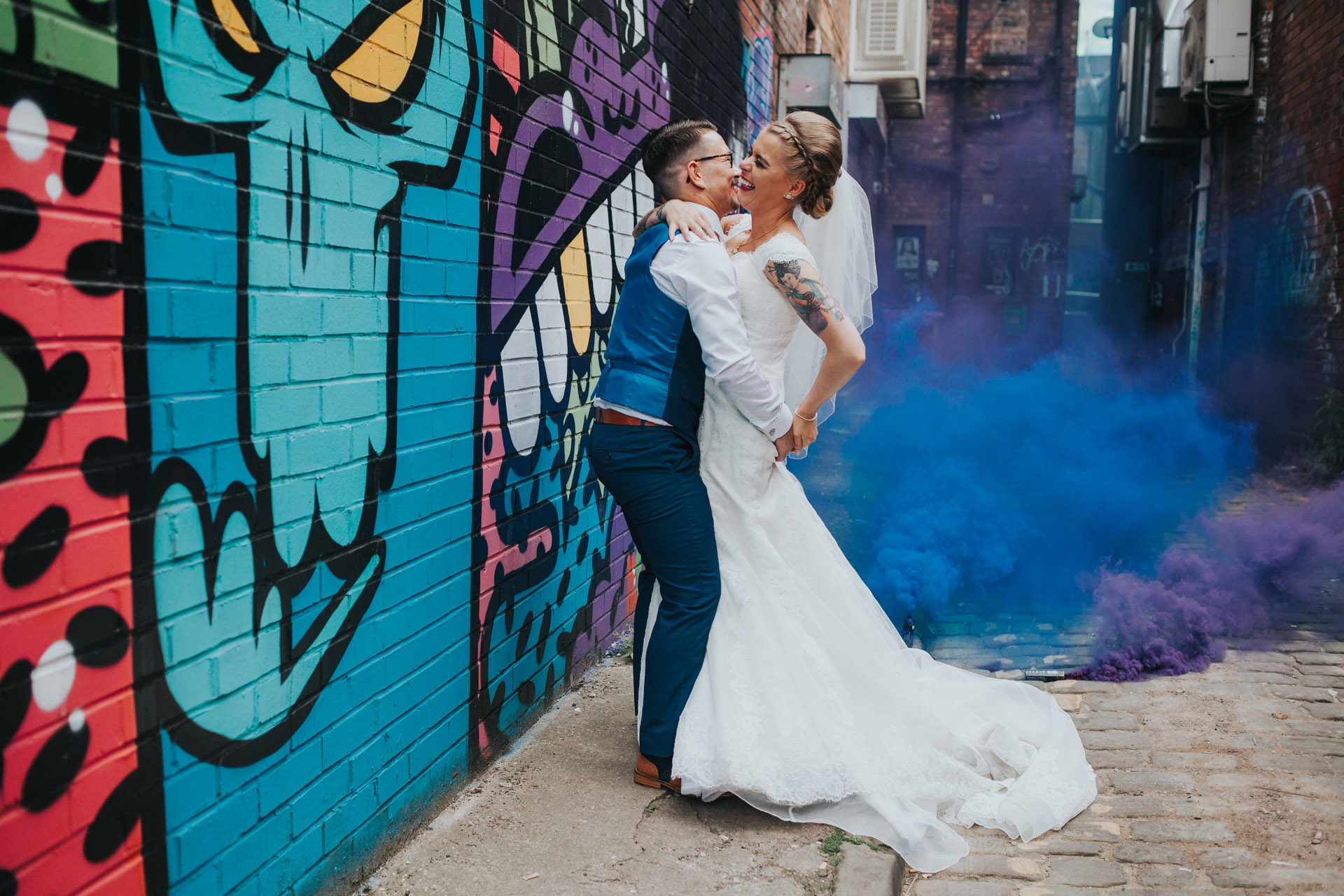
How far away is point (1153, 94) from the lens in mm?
15273

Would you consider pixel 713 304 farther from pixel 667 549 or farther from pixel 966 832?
pixel 966 832

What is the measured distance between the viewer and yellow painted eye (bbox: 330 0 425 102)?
8.11 feet

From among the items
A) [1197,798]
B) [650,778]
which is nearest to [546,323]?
[650,778]

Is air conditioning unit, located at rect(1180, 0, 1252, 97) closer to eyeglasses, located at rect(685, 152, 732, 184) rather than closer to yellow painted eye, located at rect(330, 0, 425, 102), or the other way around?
eyeglasses, located at rect(685, 152, 732, 184)

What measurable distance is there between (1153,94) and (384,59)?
15594mm

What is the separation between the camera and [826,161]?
3266mm

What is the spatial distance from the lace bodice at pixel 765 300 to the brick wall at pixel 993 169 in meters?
18.3

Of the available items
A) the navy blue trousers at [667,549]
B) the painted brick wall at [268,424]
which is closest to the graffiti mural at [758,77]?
the painted brick wall at [268,424]

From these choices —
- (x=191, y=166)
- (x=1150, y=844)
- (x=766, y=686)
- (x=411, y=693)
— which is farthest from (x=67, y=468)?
(x=1150, y=844)

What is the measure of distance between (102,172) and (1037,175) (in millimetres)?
21908

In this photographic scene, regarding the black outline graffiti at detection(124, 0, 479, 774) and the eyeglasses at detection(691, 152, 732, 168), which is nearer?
the black outline graffiti at detection(124, 0, 479, 774)

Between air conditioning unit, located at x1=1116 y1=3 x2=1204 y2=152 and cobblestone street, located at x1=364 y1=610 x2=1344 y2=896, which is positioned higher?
air conditioning unit, located at x1=1116 y1=3 x2=1204 y2=152

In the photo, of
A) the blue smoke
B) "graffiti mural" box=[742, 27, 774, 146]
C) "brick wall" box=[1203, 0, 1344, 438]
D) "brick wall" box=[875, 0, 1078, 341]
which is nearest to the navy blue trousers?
the blue smoke

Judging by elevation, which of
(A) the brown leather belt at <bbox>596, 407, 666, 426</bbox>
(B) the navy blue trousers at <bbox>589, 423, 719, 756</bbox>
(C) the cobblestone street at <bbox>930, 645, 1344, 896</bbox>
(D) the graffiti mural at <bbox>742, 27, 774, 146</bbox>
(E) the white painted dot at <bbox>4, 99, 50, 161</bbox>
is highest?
(D) the graffiti mural at <bbox>742, 27, 774, 146</bbox>
